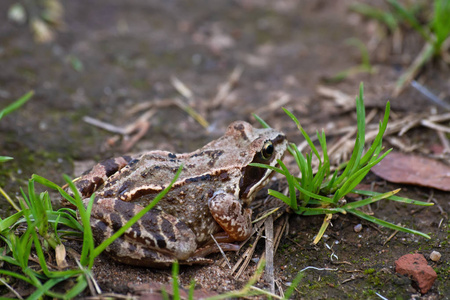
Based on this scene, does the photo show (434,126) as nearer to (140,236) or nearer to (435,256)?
(435,256)

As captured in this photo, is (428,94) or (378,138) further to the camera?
(428,94)

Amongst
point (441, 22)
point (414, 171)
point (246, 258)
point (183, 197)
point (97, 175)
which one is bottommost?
point (246, 258)

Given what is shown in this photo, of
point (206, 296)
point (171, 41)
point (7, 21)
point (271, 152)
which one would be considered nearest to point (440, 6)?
point (271, 152)

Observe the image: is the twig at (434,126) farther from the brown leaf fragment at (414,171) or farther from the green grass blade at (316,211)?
the green grass blade at (316,211)

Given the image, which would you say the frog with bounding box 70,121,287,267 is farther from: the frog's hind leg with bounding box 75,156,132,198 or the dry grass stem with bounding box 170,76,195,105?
the dry grass stem with bounding box 170,76,195,105

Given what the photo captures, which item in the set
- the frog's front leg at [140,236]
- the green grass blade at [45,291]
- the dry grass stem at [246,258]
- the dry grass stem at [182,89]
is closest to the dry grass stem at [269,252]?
the dry grass stem at [246,258]

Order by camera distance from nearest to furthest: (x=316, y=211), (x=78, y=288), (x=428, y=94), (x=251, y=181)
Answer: (x=78, y=288) < (x=316, y=211) < (x=251, y=181) < (x=428, y=94)

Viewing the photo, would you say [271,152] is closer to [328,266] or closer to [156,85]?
[328,266]

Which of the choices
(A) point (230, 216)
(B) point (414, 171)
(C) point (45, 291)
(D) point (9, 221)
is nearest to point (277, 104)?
(B) point (414, 171)

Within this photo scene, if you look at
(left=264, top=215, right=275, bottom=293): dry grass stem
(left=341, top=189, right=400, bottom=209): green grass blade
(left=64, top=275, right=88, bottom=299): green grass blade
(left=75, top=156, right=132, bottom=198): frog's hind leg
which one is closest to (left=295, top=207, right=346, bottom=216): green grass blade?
(left=341, top=189, right=400, bottom=209): green grass blade
